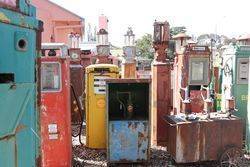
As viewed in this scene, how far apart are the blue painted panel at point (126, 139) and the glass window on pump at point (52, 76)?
3.67 ft

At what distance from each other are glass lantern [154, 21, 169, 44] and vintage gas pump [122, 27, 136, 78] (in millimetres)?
4030

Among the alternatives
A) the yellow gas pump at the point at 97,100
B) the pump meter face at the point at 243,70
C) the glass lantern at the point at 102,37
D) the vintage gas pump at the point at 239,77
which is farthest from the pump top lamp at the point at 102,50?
the pump meter face at the point at 243,70

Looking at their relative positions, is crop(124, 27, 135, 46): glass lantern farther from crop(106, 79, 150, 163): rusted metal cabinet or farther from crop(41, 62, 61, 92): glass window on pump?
crop(41, 62, 61, 92): glass window on pump

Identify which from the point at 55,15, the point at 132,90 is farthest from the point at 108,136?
the point at 55,15

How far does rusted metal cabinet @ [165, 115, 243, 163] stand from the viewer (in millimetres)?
6070

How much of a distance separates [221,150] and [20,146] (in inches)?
161

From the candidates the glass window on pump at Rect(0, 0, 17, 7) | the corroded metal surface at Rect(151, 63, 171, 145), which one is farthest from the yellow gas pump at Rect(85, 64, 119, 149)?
the glass window on pump at Rect(0, 0, 17, 7)

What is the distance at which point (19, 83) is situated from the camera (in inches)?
105

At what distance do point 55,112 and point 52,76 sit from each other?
0.53m

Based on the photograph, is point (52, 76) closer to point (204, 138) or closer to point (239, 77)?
point (204, 138)

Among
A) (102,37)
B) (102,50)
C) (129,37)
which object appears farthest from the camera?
(102,37)

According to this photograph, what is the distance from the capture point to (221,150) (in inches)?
241

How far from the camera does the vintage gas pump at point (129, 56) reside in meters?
11.6

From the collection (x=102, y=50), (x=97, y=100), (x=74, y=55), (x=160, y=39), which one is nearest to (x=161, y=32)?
(x=160, y=39)
